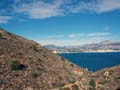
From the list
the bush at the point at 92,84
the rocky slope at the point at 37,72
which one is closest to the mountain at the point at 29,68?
the rocky slope at the point at 37,72

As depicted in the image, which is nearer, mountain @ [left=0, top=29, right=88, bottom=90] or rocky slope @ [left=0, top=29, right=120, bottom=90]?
mountain @ [left=0, top=29, right=88, bottom=90]

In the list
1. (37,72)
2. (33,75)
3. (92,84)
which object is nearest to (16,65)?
(37,72)

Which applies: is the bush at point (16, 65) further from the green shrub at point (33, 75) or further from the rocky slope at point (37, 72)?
the green shrub at point (33, 75)

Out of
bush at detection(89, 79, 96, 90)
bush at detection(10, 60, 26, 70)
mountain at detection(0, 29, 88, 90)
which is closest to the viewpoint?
mountain at detection(0, 29, 88, 90)

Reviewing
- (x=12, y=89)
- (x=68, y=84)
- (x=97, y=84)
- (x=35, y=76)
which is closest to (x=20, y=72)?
(x=35, y=76)

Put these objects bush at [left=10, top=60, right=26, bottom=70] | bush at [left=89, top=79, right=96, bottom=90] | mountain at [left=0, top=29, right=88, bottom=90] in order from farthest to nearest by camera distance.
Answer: bush at [left=89, top=79, right=96, bottom=90] → bush at [left=10, top=60, right=26, bottom=70] → mountain at [left=0, top=29, right=88, bottom=90]

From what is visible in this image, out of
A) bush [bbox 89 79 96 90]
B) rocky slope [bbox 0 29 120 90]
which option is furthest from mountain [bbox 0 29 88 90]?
bush [bbox 89 79 96 90]

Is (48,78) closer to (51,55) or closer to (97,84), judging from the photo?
(97,84)

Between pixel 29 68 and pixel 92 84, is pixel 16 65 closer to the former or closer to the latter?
pixel 29 68

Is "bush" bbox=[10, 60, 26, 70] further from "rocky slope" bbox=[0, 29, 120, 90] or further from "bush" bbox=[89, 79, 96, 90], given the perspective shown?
"bush" bbox=[89, 79, 96, 90]
